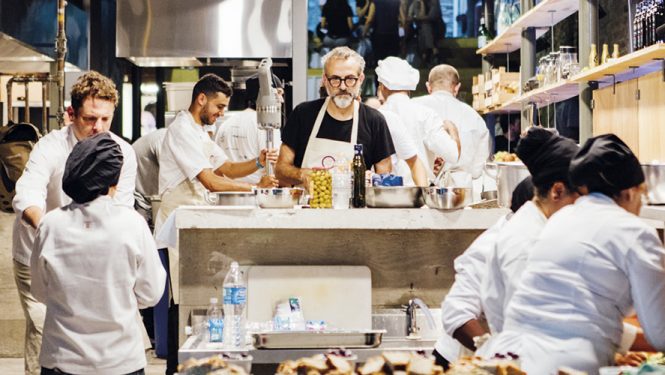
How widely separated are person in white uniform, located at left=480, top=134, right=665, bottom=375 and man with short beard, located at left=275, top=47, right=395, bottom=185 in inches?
83.2

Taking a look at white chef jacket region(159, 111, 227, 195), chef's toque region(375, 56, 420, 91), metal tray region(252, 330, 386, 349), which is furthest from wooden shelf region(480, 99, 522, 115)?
metal tray region(252, 330, 386, 349)

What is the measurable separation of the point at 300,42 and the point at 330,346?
4828 millimetres

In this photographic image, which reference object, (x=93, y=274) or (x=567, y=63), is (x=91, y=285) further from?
(x=567, y=63)

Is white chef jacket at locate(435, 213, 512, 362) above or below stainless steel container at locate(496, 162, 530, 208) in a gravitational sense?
below

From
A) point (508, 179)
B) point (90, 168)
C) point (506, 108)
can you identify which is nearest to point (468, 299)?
point (508, 179)

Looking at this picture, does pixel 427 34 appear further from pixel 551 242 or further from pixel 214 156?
pixel 551 242

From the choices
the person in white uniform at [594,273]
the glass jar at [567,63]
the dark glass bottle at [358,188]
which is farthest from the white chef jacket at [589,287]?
the glass jar at [567,63]

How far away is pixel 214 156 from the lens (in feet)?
20.4

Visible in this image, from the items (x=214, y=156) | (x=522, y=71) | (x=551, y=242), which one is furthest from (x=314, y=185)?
(x=522, y=71)

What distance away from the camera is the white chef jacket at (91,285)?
347cm

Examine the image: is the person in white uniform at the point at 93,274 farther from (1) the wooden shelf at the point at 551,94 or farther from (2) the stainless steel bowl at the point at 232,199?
(1) the wooden shelf at the point at 551,94

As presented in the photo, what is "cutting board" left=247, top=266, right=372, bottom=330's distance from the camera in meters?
3.95

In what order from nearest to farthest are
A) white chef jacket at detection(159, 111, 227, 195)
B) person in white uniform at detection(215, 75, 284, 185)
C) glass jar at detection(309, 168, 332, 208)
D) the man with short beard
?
glass jar at detection(309, 168, 332, 208), the man with short beard, white chef jacket at detection(159, 111, 227, 195), person in white uniform at detection(215, 75, 284, 185)

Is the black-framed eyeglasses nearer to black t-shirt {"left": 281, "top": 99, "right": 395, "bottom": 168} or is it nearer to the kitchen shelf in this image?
black t-shirt {"left": 281, "top": 99, "right": 395, "bottom": 168}
